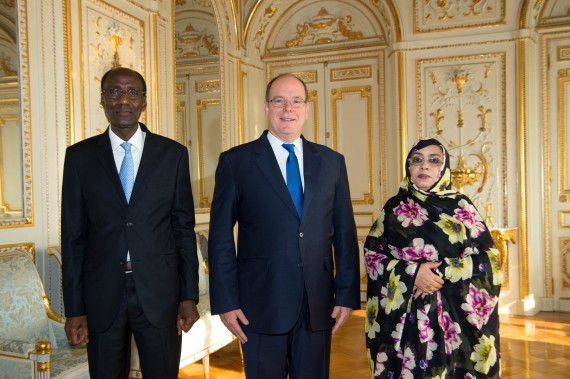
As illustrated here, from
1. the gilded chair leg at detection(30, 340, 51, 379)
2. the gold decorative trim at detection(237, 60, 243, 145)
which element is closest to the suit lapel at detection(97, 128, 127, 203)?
the gilded chair leg at detection(30, 340, 51, 379)

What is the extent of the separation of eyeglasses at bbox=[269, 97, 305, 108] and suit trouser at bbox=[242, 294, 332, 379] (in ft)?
2.00

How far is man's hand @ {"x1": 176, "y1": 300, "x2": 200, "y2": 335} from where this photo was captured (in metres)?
1.69

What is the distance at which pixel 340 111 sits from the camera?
6074 mm

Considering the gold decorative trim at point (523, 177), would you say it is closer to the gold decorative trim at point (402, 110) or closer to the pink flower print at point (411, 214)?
the gold decorative trim at point (402, 110)

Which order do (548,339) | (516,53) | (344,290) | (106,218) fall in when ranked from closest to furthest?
(106,218)
(344,290)
(548,339)
(516,53)

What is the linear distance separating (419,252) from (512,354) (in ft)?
7.32

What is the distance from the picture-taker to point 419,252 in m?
2.19

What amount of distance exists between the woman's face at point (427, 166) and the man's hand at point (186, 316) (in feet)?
3.53

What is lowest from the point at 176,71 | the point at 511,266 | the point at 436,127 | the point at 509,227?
the point at 511,266

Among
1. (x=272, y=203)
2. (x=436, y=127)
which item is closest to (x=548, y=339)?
(x=436, y=127)

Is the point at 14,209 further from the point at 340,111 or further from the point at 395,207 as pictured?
the point at 340,111

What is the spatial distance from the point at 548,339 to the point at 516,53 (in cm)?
267

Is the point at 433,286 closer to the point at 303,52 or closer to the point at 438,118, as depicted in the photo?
the point at 438,118

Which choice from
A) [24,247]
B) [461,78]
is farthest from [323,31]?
[24,247]
